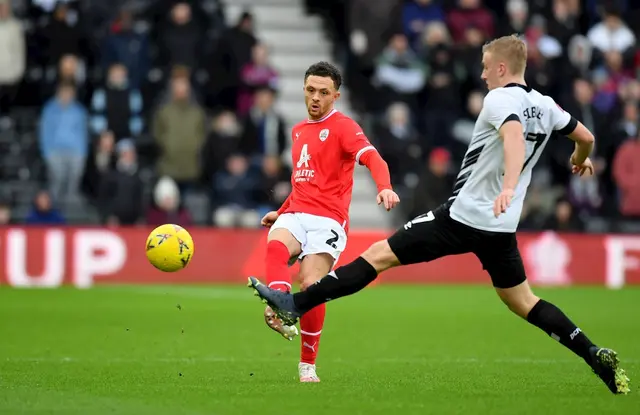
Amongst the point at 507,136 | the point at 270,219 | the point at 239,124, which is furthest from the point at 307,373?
the point at 239,124

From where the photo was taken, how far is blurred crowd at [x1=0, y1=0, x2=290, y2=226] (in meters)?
20.1

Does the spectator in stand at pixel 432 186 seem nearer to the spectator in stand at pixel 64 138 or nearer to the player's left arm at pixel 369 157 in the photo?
the spectator in stand at pixel 64 138

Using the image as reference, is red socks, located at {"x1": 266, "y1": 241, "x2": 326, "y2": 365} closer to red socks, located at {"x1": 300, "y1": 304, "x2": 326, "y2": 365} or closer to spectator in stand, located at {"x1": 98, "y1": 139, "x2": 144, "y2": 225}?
red socks, located at {"x1": 300, "y1": 304, "x2": 326, "y2": 365}

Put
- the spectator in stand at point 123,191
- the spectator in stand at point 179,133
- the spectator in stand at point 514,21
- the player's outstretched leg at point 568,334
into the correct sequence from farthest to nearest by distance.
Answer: the spectator in stand at point 514,21 → the spectator in stand at point 179,133 → the spectator in stand at point 123,191 → the player's outstretched leg at point 568,334

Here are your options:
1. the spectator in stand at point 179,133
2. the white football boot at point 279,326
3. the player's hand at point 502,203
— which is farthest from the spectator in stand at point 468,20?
the player's hand at point 502,203

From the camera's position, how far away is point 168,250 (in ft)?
30.5

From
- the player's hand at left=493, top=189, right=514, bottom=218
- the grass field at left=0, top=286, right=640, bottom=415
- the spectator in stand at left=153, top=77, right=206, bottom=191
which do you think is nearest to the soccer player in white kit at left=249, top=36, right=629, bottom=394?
the player's hand at left=493, top=189, right=514, bottom=218

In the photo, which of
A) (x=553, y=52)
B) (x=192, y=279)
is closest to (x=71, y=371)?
(x=192, y=279)

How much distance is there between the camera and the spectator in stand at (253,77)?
70.6ft

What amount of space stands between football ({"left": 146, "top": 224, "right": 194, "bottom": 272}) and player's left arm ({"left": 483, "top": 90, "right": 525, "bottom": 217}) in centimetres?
248

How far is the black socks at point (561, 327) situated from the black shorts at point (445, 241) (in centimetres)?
39

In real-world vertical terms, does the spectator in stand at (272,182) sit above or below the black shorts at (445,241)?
below

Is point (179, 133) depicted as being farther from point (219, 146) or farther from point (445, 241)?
point (445, 241)

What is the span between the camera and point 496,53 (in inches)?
334
